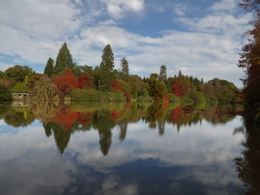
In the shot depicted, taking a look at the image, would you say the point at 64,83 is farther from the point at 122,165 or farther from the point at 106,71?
the point at 122,165

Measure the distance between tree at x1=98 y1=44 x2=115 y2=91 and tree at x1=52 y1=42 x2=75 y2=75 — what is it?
29.6 ft

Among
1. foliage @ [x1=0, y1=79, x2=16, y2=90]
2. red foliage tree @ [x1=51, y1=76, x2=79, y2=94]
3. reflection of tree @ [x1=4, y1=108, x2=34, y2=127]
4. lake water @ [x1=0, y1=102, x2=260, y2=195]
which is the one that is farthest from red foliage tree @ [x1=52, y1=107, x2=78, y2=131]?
foliage @ [x1=0, y1=79, x2=16, y2=90]

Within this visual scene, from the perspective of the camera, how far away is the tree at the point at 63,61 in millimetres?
48459

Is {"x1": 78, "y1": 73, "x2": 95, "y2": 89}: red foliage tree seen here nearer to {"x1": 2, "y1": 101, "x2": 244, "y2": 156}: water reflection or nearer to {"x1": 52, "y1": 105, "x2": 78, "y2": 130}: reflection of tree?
{"x1": 2, "y1": 101, "x2": 244, "y2": 156}: water reflection

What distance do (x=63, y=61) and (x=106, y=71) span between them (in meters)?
13.8

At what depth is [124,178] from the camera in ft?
11.5

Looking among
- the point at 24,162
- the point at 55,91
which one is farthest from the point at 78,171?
the point at 55,91

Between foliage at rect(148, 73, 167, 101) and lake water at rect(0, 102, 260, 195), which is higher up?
foliage at rect(148, 73, 167, 101)

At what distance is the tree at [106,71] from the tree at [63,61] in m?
9.02

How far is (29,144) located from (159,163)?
145 inches

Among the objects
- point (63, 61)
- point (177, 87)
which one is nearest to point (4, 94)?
point (63, 61)

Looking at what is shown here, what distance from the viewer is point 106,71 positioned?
4222 centimetres

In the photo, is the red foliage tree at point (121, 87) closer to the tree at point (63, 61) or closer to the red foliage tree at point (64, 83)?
the red foliage tree at point (64, 83)

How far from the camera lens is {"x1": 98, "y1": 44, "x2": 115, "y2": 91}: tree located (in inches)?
1654
